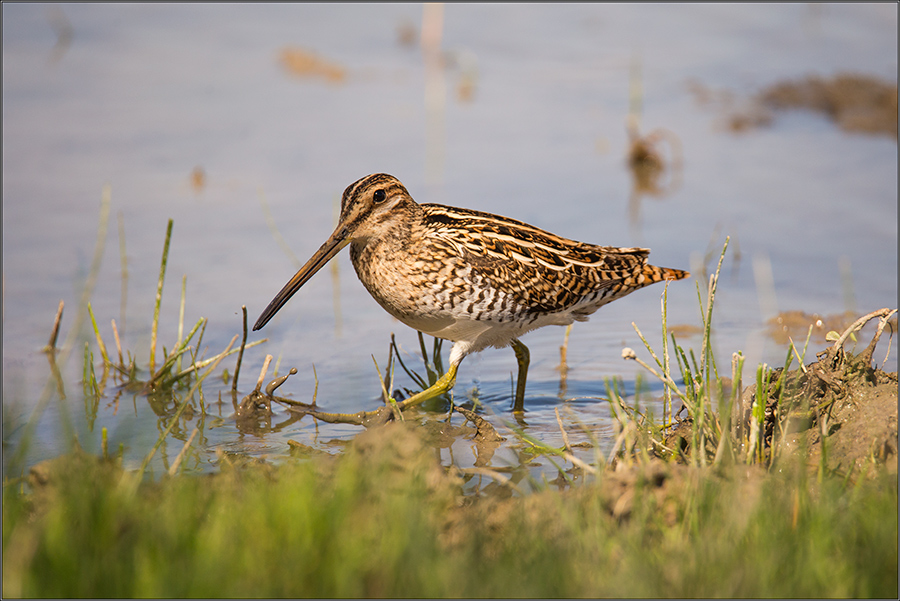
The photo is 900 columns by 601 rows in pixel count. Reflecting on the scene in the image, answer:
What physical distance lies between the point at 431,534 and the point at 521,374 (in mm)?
2745

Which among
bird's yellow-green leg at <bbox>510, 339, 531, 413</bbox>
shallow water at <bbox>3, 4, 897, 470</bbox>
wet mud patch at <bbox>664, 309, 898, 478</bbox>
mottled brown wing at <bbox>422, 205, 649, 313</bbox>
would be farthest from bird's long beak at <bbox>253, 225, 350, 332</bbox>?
wet mud patch at <bbox>664, 309, 898, 478</bbox>

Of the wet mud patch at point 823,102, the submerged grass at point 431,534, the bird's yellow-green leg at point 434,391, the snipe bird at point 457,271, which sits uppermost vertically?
the wet mud patch at point 823,102

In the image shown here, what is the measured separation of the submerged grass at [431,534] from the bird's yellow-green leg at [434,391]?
4.86 ft

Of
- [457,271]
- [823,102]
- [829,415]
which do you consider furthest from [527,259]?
[823,102]

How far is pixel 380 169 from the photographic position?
909 cm

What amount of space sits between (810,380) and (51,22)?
1108cm

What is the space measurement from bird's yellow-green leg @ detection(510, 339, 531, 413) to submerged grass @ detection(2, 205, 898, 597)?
1.90 metres

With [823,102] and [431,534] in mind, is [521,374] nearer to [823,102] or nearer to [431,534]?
[431,534]

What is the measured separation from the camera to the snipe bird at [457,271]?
5254 millimetres

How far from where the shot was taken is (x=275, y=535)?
2998mm

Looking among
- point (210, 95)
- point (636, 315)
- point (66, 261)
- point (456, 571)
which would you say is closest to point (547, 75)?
point (210, 95)

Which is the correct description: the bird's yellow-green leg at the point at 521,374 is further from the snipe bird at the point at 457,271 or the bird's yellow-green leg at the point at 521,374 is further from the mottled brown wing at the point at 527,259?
the mottled brown wing at the point at 527,259

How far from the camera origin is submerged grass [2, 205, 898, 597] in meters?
2.83

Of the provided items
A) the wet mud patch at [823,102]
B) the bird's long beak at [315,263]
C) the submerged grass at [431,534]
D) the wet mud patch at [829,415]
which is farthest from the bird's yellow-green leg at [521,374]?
the wet mud patch at [823,102]
